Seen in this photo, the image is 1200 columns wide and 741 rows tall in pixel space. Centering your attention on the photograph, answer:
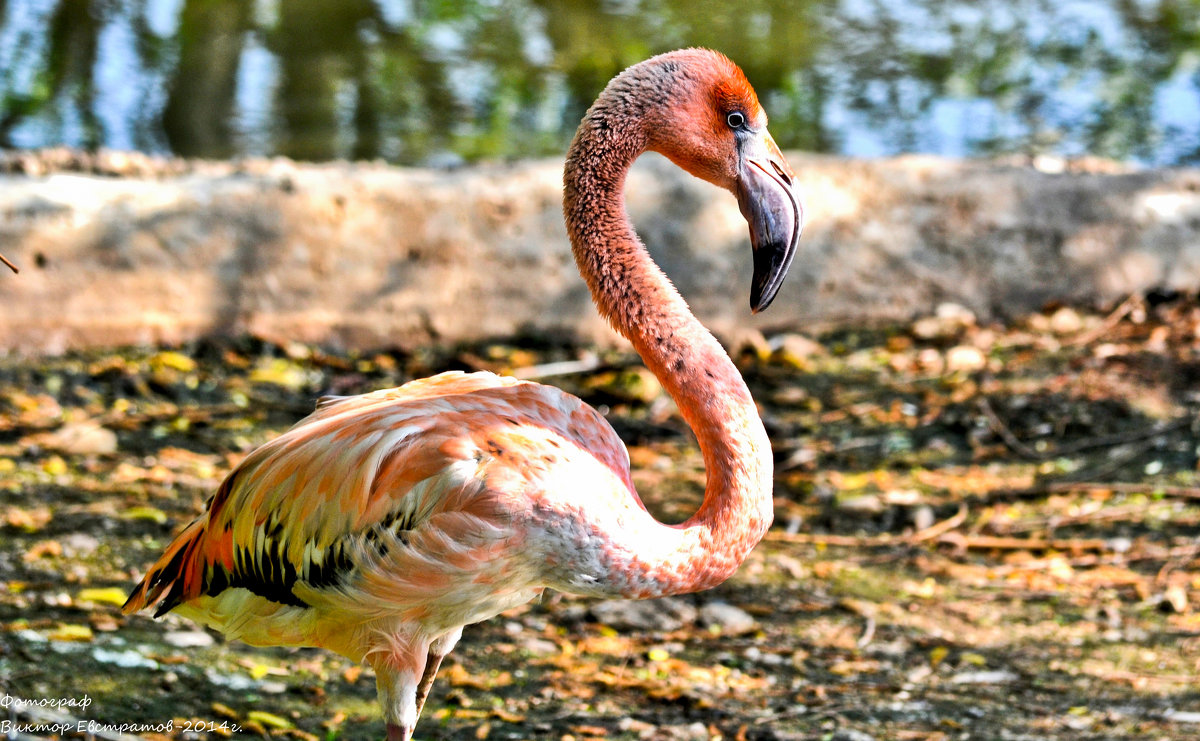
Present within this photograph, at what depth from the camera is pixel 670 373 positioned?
3.31 m

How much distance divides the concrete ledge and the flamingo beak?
3.57m

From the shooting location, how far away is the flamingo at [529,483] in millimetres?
3082

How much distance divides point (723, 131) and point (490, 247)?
3652 millimetres

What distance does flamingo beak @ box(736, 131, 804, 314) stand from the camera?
3266 mm

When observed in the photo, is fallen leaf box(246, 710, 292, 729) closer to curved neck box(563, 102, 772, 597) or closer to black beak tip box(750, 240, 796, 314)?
curved neck box(563, 102, 772, 597)

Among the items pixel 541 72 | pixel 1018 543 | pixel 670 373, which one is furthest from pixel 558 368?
pixel 541 72

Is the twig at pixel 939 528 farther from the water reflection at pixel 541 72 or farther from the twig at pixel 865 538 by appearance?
the water reflection at pixel 541 72

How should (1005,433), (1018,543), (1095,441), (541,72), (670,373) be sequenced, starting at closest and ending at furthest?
(670,373), (1018,543), (1095,441), (1005,433), (541,72)

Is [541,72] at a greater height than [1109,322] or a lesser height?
greater

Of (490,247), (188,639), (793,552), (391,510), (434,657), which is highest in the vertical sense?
(391,510)

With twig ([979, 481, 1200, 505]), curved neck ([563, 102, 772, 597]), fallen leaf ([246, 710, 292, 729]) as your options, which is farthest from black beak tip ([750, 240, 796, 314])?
twig ([979, 481, 1200, 505])

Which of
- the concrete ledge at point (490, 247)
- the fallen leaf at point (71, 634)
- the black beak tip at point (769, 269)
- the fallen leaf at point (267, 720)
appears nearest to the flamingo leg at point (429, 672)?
the fallen leaf at point (267, 720)

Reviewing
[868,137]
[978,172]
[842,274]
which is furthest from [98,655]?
[868,137]

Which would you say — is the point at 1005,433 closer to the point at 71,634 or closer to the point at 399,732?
the point at 399,732
